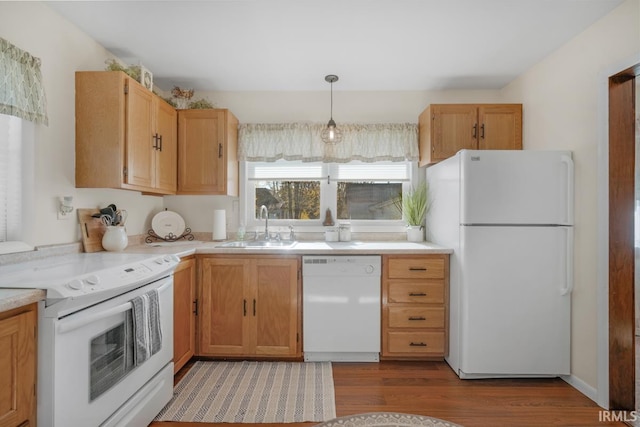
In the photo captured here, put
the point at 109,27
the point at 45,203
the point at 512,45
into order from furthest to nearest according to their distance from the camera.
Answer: the point at 512,45
the point at 109,27
the point at 45,203

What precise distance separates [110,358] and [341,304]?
1560 millimetres

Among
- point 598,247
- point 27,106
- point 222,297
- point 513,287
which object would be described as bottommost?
point 222,297

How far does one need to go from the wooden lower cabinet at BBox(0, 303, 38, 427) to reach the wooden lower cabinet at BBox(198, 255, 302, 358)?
1387mm

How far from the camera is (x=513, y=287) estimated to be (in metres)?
2.26

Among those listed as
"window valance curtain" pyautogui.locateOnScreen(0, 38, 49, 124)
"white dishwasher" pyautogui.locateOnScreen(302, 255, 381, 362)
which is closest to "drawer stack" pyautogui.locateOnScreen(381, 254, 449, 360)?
"white dishwasher" pyautogui.locateOnScreen(302, 255, 381, 362)

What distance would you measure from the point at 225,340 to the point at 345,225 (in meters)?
1.48

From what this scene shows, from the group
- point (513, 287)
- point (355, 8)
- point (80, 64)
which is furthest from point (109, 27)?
point (513, 287)

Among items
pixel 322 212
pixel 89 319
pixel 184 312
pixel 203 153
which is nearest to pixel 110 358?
pixel 89 319

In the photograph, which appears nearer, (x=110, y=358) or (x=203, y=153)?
(x=110, y=358)

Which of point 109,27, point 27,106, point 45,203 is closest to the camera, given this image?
point 27,106

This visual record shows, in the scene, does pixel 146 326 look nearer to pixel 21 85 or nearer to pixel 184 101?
pixel 21 85

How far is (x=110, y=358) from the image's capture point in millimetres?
1526

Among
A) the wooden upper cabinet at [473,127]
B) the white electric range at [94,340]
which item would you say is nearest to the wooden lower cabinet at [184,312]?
the white electric range at [94,340]

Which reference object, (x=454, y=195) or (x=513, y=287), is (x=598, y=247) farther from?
(x=454, y=195)
